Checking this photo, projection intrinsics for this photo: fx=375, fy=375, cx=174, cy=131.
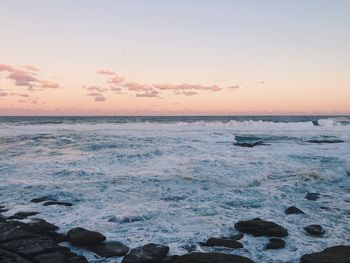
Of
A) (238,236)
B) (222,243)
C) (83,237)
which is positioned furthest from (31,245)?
(238,236)

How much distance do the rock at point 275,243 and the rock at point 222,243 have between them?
0.53m

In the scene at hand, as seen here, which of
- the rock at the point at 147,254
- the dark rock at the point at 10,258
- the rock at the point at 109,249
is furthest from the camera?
the rock at the point at 109,249

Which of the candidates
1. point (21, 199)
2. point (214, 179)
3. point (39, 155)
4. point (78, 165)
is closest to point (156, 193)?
point (214, 179)

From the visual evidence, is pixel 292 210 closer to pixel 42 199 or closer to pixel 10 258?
pixel 10 258

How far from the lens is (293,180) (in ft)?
42.8

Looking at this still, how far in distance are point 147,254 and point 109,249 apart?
0.78 m

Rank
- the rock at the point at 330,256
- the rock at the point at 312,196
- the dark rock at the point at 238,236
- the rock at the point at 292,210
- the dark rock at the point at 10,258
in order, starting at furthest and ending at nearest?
the rock at the point at 312,196, the rock at the point at 292,210, the dark rock at the point at 238,236, the rock at the point at 330,256, the dark rock at the point at 10,258

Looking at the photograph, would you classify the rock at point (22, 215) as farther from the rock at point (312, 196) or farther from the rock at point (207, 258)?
the rock at point (312, 196)

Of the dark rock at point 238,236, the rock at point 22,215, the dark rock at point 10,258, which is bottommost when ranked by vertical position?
the dark rock at point 238,236

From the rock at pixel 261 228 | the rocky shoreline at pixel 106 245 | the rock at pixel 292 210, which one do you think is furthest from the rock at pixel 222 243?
the rock at pixel 292 210

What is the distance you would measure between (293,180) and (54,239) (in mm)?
8769

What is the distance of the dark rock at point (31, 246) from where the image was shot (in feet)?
20.4

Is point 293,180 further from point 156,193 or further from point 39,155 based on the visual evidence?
point 39,155

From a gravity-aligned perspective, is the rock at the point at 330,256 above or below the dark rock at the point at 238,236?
above
